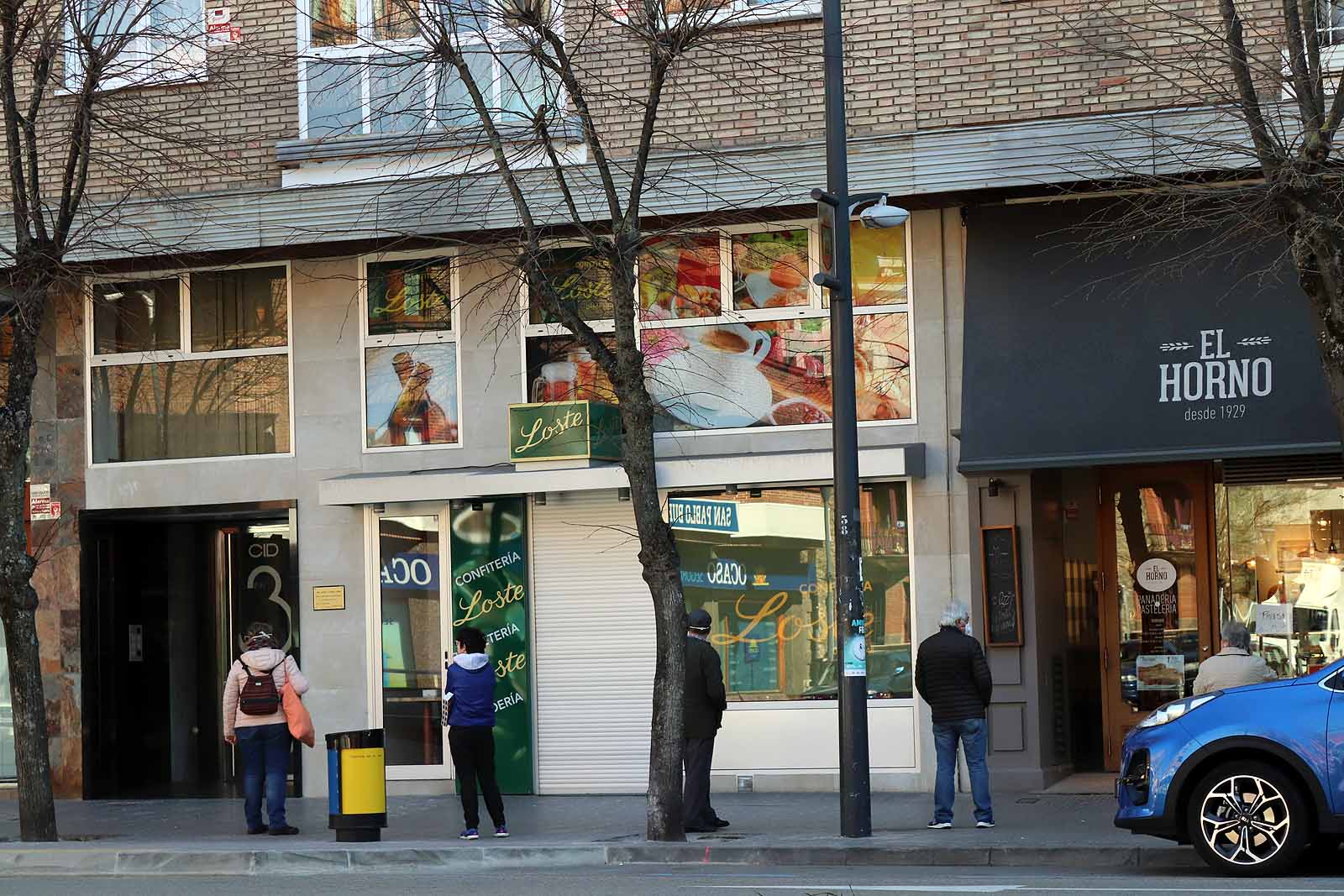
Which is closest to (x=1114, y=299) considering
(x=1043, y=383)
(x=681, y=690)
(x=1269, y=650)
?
(x=1043, y=383)

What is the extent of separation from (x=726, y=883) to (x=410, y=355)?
8.30m

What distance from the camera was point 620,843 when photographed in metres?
13.0

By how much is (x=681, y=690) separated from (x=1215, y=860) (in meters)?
4.28

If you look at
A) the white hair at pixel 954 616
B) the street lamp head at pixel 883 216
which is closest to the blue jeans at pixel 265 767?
the white hair at pixel 954 616

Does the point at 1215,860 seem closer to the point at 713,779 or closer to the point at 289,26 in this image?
the point at 713,779

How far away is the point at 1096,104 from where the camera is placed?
15.3m

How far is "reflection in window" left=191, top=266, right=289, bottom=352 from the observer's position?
1811 centimetres

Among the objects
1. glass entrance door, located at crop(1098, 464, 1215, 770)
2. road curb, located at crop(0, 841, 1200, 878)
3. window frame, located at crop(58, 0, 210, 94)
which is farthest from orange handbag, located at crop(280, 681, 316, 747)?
→ glass entrance door, located at crop(1098, 464, 1215, 770)

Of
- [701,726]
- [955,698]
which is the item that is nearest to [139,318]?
[701,726]

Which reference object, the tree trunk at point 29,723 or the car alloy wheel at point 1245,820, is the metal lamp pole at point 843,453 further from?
the tree trunk at point 29,723

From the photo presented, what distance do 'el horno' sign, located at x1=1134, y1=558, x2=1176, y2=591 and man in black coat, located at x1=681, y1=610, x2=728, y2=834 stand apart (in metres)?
4.92

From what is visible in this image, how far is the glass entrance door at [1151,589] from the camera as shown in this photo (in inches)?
656

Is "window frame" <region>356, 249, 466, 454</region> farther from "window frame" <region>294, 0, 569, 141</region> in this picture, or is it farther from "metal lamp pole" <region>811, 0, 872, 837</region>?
"metal lamp pole" <region>811, 0, 872, 837</region>

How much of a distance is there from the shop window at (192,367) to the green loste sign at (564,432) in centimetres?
269
